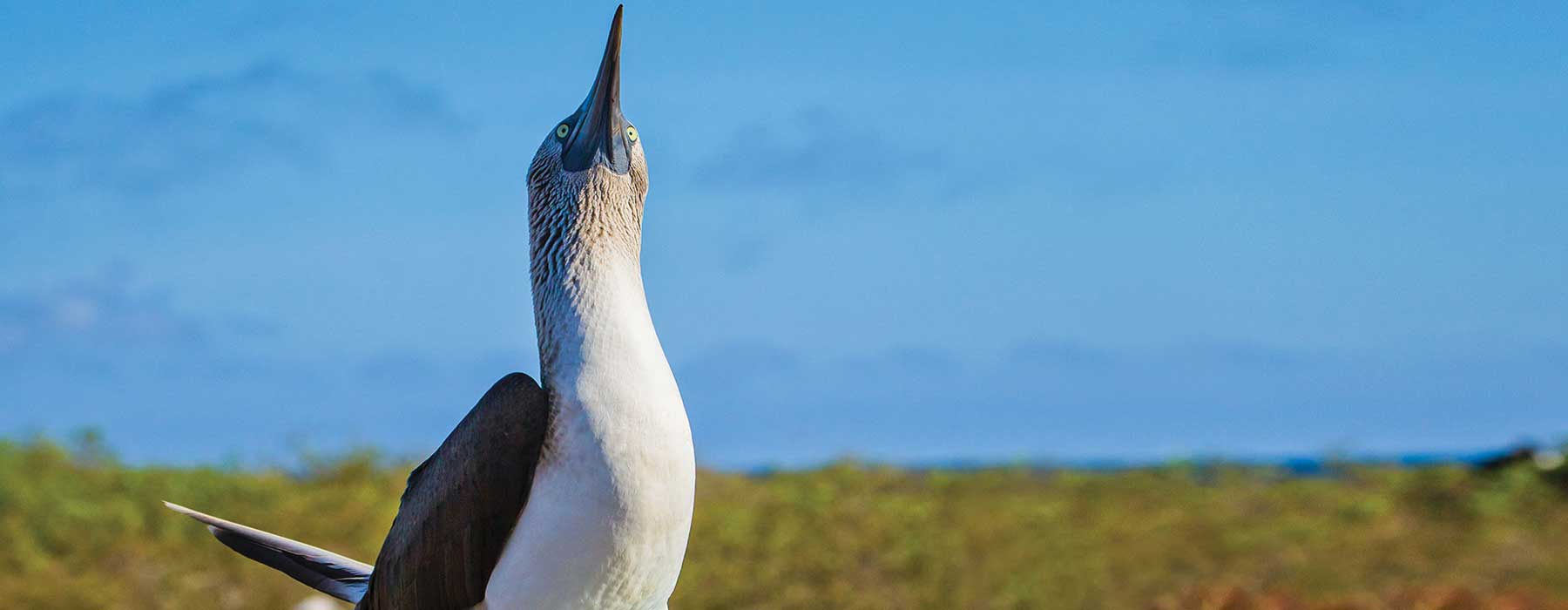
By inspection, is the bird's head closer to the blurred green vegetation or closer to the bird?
the bird

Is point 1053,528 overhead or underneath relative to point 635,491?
overhead

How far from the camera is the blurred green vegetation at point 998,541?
33.6ft

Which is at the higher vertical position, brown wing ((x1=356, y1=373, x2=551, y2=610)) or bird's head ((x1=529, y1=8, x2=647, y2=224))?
bird's head ((x1=529, y1=8, x2=647, y2=224))

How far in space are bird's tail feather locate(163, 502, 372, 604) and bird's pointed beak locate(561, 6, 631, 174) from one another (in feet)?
6.44

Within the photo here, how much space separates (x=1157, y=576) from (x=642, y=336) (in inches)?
267

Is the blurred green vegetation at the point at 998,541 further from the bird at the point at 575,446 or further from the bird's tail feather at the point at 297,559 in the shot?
the bird at the point at 575,446

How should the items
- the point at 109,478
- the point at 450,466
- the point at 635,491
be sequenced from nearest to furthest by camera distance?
the point at 635,491
the point at 450,466
the point at 109,478

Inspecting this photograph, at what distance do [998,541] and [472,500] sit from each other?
6739 mm

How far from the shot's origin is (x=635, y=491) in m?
4.42

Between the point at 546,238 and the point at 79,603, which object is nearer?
the point at 546,238

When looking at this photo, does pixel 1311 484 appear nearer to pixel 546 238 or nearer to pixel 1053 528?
pixel 1053 528

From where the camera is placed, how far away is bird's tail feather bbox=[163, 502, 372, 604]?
545 centimetres

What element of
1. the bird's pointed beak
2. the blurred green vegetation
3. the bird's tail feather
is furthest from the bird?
the blurred green vegetation

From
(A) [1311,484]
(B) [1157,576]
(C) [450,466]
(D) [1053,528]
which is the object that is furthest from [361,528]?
(A) [1311,484]
